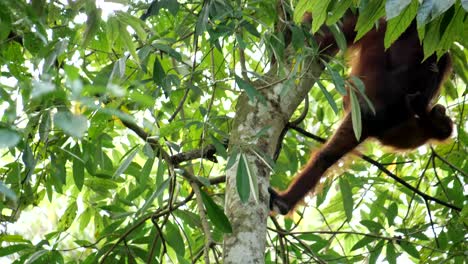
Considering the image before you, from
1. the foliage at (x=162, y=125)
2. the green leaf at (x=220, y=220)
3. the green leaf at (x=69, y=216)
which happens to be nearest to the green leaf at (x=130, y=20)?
the foliage at (x=162, y=125)

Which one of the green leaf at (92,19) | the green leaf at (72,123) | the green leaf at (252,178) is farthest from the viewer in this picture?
the green leaf at (252,178)

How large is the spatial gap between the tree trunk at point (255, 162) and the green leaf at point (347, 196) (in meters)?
0.84

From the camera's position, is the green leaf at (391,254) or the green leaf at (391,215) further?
the green leaf at (391,215)

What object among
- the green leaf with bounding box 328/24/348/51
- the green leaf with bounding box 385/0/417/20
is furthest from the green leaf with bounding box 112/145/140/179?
the green leaf with bounding box 385/0/417/20

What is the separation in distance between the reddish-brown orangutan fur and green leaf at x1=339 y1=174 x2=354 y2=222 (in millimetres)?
174

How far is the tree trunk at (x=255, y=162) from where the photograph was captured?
250cm

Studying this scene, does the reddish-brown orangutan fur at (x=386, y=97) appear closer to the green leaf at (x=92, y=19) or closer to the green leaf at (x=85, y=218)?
the green leaf at (x=85, y=218)

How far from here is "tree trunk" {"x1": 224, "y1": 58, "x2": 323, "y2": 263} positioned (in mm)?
2496

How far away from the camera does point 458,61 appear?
3543 millimetres

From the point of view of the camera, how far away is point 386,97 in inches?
153

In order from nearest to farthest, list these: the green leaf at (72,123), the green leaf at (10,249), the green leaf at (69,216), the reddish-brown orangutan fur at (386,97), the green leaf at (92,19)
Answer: the green leaf at (72,123) < the green leaf at (92,19) < the green leaf at (10,249) < the green leaf at (69,216) < the reddish-brown orangutan fur at (386,97)

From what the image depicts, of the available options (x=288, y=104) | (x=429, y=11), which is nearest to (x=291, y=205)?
(x=288, y=104)

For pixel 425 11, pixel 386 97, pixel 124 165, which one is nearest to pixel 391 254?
pixel 386 97

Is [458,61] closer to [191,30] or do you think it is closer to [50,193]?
[191,30]
